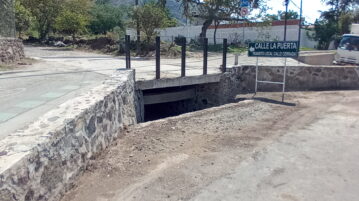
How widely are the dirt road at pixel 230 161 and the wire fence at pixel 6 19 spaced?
9.79 meters

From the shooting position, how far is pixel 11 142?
3.28 m

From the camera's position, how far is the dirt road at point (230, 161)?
4.20 meters

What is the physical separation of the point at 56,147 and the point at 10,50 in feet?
38.0

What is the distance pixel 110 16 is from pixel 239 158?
38607 millimetres

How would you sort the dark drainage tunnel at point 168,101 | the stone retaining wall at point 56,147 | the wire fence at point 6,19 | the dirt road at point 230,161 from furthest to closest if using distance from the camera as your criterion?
the wire fence at point 6,19 < the dark drainage tunnel at point 168,101 < the dirt road at point 230,161 < the stone retaining wall at point 56,147

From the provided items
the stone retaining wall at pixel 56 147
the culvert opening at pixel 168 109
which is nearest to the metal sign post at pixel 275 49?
the culvert opening at pixel 168 109

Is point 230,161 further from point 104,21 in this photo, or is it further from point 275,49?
point 104,21

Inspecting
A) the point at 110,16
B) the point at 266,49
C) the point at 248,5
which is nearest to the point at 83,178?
the point at 266,49

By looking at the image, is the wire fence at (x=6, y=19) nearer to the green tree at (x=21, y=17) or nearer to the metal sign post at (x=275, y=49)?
the metal sign post at (x=275, y=49)

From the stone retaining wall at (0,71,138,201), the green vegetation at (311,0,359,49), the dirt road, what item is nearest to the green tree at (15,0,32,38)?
the dirt road

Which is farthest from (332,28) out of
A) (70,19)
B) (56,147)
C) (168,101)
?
(56,147)

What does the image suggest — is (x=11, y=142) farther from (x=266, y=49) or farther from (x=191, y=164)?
(x=266, y=49)

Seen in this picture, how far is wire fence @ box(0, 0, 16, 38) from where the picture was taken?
516 inches

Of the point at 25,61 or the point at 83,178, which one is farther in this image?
the point at 25,61
